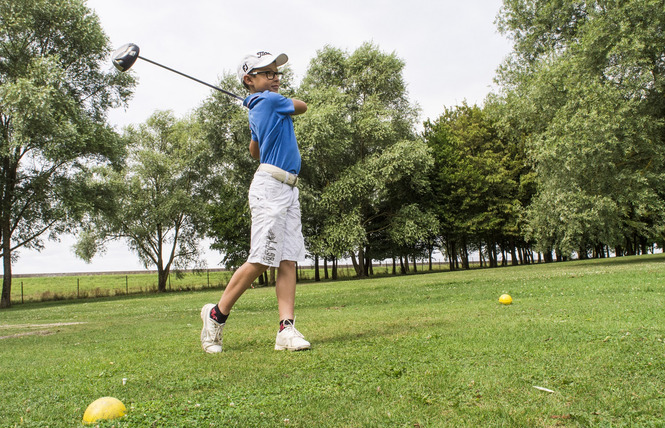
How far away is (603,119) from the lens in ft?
78.1

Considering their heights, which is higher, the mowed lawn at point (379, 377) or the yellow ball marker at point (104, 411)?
the yellow ball marker at point (104, 411)

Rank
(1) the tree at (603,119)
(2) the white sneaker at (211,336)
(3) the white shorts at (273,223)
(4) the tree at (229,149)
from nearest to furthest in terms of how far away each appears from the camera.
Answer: (2) the white sneaker at (211,336), (3) the white shorts at (273,223), (1) the tree at (603,119), (4) the tree at (229,149)

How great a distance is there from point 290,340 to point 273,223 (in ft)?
3.95

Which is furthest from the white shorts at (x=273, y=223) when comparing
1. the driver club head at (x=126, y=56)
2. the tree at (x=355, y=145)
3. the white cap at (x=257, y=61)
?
the tree at (x=355, y=145)

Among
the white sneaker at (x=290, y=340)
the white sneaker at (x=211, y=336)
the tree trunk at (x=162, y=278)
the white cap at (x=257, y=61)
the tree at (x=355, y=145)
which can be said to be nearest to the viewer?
the white sneaker at (x=290, y=340)

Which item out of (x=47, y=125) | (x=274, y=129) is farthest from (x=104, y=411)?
(x=47, y=125)

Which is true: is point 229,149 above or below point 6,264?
above

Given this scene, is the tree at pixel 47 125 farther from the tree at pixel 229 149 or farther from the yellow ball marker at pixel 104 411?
the yellow ball marker at pixel 104 411

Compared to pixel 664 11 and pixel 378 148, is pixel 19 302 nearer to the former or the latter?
pixel 378 148

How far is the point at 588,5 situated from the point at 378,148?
16978 millimetres

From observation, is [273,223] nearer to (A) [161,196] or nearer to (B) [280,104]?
(B) [280,104]

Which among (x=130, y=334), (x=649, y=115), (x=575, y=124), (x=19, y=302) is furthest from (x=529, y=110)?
(x=19, y=302)

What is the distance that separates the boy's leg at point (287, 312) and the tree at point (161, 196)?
1406 inches

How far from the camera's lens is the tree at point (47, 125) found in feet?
80.9
